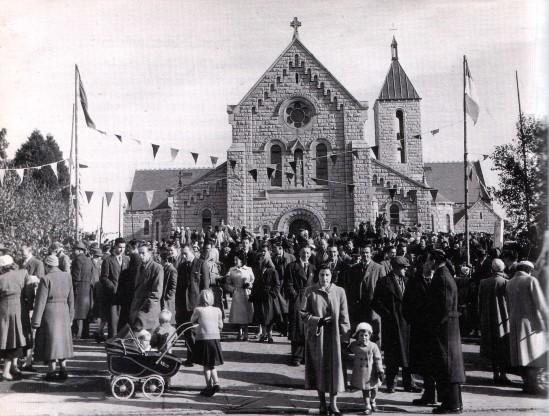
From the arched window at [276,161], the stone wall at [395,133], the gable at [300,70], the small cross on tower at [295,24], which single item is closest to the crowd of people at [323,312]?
the arched window at [276,161]

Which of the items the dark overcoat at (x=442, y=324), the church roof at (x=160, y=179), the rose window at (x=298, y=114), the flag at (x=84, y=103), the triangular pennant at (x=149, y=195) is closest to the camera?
the dark overcoat at (x=442, y=324)

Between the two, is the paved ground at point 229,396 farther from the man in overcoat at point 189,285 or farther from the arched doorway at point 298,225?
the arched doorway at point 298,225

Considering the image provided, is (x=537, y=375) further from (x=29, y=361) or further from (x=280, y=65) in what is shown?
(x=280, y=65)

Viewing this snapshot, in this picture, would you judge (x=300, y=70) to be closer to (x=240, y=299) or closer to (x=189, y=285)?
(x=240, y=299)

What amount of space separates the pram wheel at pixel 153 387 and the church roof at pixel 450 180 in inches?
2402

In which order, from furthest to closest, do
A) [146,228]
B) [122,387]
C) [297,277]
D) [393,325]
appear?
[146,228]
[297,277]
[393,325]
[122,387]

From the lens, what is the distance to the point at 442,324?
7605 mm

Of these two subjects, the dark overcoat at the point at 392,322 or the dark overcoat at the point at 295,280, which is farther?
the dark overcoat at the point at 295,280

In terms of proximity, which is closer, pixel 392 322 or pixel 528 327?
pixel 528 327

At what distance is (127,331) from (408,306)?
4210 mm

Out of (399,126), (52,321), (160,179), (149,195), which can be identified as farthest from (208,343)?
(160,179)

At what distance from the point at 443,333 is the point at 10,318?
673 cm

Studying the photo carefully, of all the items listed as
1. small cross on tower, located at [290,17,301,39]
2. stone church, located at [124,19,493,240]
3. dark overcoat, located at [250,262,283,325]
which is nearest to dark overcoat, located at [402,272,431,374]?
dark overcoat, located at [250,262,283,325]

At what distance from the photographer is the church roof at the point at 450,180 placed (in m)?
65.6
